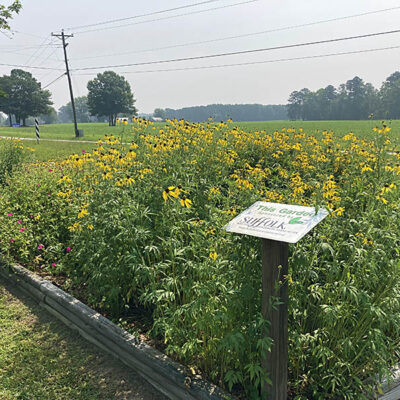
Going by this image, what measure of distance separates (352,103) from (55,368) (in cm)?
8704

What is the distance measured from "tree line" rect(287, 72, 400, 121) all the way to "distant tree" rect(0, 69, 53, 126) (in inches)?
2349

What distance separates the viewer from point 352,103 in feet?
260

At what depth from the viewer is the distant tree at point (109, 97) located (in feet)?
232

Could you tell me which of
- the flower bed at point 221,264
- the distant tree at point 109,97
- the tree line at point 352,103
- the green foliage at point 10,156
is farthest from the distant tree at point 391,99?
the flower bed at point 221,264

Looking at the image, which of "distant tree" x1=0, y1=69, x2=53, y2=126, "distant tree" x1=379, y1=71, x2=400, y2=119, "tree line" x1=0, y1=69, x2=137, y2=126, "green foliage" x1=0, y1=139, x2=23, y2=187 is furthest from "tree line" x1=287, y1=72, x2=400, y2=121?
"green foliage" x1=0, y1=139, x2=23, y2=187

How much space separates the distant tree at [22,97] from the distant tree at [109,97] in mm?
8680

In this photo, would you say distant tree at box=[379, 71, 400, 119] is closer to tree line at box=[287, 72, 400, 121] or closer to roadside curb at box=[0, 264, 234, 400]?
tree line at box=[287, 72, 400, 121]

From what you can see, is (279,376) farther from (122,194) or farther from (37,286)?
(37,286)

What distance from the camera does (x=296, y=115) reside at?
94688 millimetres

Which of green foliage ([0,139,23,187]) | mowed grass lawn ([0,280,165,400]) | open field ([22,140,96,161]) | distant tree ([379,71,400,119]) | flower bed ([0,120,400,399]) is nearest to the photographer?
flower bed ([0,120,400,399])

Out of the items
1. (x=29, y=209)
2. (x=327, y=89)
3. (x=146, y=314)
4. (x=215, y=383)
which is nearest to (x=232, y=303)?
(x=215, y=383)

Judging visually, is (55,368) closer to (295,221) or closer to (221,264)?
(221,264)

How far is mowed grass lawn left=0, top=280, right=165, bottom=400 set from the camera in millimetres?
2498

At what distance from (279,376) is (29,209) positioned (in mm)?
4096
